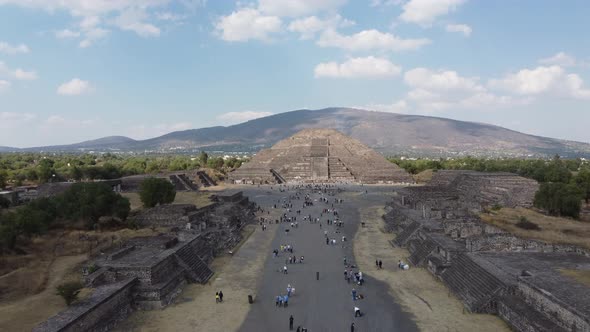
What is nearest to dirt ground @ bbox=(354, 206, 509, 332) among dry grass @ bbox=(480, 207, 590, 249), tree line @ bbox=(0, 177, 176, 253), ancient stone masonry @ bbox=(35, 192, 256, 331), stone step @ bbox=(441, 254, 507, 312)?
stone step @ bbox=(441, 254, 507, 312)

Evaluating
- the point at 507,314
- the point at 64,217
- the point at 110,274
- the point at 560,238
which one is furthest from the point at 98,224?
the point at 560,238

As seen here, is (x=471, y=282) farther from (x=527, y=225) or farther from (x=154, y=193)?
(x=154, y=193)

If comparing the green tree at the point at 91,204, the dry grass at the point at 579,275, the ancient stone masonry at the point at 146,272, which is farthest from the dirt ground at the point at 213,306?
the dry grass at the point at 579,275

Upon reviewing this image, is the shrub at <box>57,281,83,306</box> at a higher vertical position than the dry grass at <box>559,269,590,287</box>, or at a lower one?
higher

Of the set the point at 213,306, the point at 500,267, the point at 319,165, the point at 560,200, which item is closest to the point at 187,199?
→ the point at 213,306

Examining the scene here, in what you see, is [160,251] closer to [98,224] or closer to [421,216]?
[98,224]

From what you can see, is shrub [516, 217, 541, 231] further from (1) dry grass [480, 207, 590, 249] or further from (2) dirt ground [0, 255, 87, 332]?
(2) dirt ground [0, 255, 87, 332]

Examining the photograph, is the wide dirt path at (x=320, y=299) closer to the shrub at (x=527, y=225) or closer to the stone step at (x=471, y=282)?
the stone step at (x=471, y=282)
